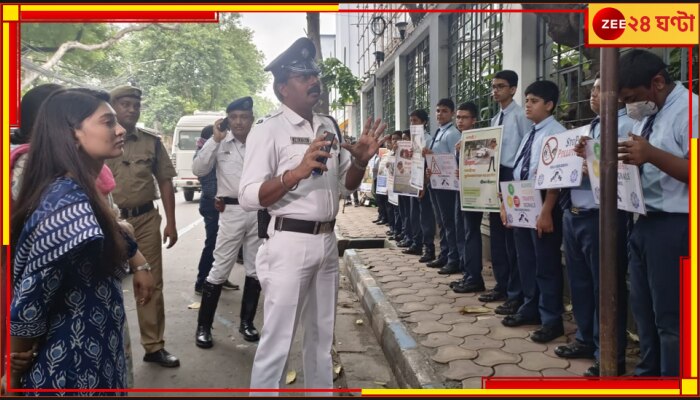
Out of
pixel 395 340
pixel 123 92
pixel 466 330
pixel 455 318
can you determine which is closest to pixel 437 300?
pixel 455 318

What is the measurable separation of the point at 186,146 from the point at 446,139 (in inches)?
495

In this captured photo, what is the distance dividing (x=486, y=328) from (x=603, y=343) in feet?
6.34

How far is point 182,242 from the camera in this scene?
9.08m

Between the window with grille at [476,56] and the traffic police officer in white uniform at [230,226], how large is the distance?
12.1ft

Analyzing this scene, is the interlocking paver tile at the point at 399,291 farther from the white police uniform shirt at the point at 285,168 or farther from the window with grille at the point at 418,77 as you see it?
the window with grille at the point at 418,77

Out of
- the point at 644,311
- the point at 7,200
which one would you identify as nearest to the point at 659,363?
the point at 644,311

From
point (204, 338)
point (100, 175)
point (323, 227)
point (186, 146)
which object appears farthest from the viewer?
point (186, 146)

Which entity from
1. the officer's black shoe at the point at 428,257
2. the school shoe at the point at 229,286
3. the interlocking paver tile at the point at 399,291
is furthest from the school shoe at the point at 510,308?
the school shoe at the point at 229,286

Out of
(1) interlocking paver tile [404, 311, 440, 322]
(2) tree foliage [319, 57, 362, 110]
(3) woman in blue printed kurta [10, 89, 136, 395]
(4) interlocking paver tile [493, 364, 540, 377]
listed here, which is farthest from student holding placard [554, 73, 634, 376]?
(2) tree foliage [319, 57, 362, 110]

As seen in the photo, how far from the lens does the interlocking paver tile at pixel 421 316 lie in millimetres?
4164

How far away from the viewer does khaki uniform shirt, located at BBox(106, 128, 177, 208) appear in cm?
371

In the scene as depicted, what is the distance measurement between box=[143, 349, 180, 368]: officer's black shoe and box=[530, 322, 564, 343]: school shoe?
99.3 inches

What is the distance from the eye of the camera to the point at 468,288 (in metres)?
4.93

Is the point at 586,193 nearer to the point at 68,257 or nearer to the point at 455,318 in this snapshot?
the point at 455,318
